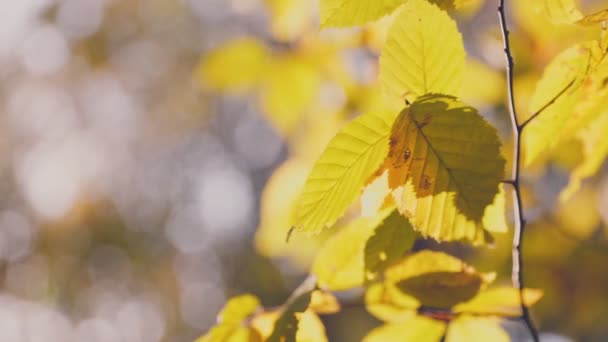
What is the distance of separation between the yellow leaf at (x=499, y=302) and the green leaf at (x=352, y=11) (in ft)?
1.07

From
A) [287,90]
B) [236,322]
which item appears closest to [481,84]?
[287,90]

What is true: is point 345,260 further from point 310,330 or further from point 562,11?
point 562,11

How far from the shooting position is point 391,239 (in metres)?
0.58

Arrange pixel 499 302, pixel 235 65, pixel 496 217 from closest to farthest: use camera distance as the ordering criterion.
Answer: pixel 496 217 < pixel 499 302 < pixel 235 65

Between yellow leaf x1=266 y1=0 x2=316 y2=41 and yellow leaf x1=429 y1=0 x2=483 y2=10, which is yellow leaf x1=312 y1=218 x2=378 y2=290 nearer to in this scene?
yellow leaf x1=429 y1=0 x2=483 y2=10

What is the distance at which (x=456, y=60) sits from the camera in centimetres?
51

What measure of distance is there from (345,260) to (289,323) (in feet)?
0.39

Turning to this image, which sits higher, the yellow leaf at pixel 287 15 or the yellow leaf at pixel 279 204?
the yellow leaf at pixel 287 15

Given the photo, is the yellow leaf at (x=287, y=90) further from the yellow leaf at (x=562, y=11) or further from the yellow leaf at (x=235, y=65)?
the yellow leaf at (x=562, y=11)

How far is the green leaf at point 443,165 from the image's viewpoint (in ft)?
1.57

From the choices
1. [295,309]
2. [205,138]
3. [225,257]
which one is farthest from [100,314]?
[295,309]

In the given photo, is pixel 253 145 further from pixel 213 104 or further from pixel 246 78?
pixel 246 78

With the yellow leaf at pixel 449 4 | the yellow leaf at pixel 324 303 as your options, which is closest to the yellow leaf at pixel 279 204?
the yellow leaf at pixel 324 303

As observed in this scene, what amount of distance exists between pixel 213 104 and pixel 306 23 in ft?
18.0
